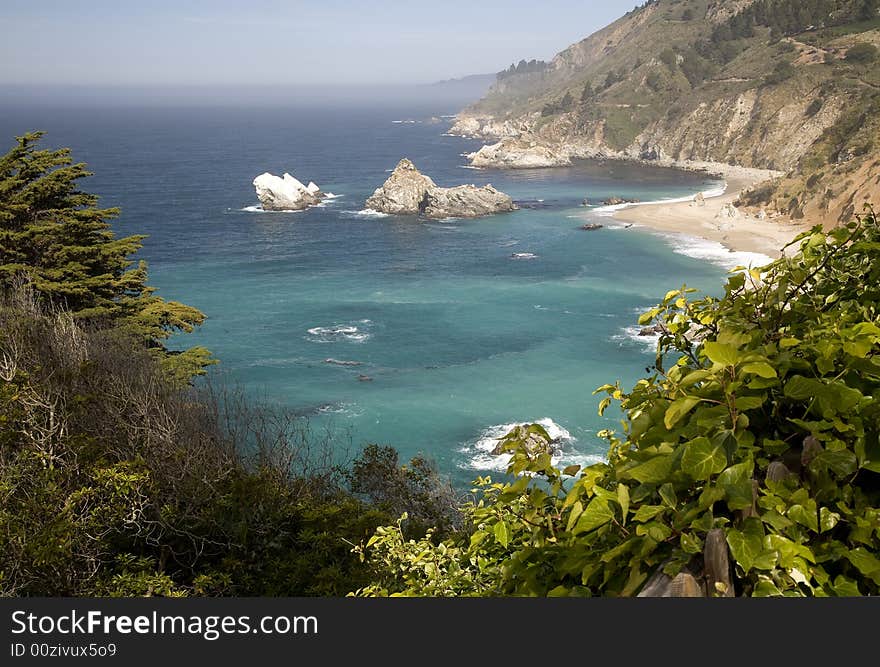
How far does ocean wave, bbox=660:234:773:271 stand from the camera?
54.0 metres

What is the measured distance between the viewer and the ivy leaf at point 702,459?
5.18 ft

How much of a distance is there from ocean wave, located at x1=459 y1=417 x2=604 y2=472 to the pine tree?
10.6 metres

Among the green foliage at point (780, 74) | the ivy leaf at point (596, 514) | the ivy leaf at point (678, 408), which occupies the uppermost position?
the green foliage at point (780, 74)

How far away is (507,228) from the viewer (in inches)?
2758

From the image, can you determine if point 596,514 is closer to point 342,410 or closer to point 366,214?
point 342,410

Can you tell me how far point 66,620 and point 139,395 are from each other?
1111 centimetres

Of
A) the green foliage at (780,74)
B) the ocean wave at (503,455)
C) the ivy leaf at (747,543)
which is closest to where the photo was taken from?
the ivy leaf at (747,543)

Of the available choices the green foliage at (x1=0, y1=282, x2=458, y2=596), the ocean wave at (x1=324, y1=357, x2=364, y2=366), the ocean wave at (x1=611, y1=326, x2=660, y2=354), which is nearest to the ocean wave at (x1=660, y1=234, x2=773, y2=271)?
the ocean wave at (x1=611, y1=326, x2=660, y2=354)

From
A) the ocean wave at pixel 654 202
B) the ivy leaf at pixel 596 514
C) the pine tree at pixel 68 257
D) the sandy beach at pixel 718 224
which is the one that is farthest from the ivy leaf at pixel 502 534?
the ocean wave at pixel 654 202

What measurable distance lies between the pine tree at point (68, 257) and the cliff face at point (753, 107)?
5540 centimetres

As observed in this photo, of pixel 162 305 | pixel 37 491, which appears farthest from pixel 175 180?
pixel 37 491

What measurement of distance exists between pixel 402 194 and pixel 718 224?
106ft

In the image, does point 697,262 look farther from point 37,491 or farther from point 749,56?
point 749,56

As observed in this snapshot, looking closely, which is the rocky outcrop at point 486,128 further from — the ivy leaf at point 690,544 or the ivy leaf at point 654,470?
the ivy leaf at point 690,544
